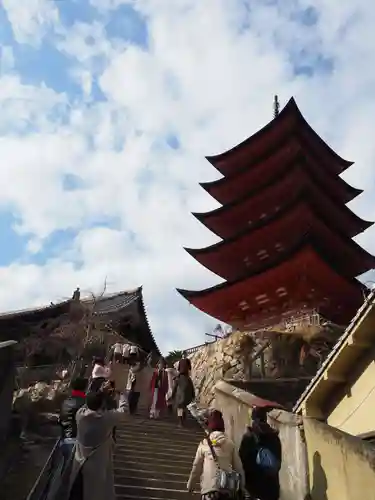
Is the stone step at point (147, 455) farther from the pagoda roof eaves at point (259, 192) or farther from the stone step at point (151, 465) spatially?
the pagoda roof eaves at point (259, 192)

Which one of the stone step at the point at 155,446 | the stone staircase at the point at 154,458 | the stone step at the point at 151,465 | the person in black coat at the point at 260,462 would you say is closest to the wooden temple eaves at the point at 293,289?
the stone staircase at the point at 154,458

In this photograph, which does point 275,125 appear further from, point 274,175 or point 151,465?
point 151,465

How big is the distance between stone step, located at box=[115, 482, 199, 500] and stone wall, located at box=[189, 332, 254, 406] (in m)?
9.59

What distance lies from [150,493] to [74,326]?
1319cm

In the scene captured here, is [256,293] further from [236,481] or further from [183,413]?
[236,481]

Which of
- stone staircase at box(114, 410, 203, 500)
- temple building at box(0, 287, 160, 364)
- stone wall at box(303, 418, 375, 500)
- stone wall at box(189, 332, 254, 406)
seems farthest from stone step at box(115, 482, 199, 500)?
temple building at box(0, 287, 160, 364)

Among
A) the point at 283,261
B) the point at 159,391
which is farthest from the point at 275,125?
the point at 159,391

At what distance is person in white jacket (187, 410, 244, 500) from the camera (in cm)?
462

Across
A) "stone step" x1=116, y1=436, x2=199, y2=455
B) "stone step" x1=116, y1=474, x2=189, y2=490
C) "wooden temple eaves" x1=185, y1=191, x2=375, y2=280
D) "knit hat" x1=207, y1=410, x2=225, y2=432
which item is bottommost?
"stone step" x1=116, y1=474, x2=189, y2=490

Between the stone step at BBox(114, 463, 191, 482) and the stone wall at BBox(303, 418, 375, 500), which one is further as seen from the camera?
the stone step at BBox(114, 463, 191, 482)

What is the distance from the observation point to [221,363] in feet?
59.2

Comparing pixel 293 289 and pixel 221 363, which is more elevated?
pixel 293 289

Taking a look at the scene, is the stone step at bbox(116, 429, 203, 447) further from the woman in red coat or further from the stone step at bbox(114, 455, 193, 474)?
the woman in red coat

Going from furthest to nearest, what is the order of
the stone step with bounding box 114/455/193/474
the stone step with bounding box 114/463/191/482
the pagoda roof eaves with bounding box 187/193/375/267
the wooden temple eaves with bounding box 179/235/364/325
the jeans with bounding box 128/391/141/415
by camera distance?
the pagoda roof eaves with bounding box 187/193/375/267 → the wooden temple eaves with bounding box 179/235/364/325 → the jeans with bounding box 128/391/141/415 → the stone step with bounding box 114/455/193/474 → the stone step with bounding box 114/463/191/482
